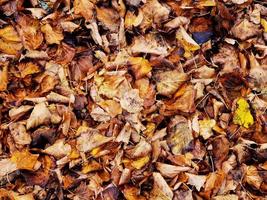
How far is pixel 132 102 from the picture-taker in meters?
2.26

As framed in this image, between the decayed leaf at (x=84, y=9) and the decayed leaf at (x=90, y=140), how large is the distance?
0.63m

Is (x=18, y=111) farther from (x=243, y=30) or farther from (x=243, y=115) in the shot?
(x=243, y=30)

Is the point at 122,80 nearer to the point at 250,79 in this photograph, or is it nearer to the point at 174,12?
the point at 174,12

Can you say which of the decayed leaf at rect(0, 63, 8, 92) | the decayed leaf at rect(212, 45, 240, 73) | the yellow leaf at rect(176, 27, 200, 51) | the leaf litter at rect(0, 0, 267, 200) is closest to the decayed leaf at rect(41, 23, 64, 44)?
the leaf litter at rect(0, 0, 267, 200)

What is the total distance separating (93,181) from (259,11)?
4.35 ft

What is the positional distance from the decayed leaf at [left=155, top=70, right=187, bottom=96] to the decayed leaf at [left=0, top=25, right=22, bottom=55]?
755 mm

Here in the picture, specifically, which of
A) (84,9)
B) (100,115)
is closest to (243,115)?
(100,115)

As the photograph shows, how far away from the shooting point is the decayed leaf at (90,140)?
218 centimetres

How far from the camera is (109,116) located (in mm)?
2240

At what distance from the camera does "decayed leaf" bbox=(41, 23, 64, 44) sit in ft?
7.72

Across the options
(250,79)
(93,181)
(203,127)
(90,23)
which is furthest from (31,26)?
(250,79)

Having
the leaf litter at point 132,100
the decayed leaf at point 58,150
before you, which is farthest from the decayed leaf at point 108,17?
the decayed leaf at point 58,150

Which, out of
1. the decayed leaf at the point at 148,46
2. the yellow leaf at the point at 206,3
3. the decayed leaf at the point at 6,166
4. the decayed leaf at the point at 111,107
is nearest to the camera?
the decayed leaf at the point at 6,166

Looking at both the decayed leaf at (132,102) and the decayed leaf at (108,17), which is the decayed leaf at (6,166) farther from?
the decayed leaf at (108,17)
